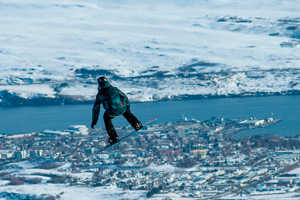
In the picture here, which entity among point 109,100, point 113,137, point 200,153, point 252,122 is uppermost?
point 109,100

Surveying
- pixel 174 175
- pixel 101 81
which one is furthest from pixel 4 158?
pixel 101 81

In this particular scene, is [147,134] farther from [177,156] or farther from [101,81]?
[101,81]

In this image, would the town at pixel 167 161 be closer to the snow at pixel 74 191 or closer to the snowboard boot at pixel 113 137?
the snow at pixel 74 191

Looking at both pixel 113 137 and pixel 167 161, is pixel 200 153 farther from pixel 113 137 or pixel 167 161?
pixel 113 137

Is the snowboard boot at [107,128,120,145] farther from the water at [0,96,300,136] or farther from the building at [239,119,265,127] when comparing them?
the building at [239,119,265,127]

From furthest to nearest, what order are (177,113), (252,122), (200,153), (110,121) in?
(177,113), (252,122), (200,153), (110,121)

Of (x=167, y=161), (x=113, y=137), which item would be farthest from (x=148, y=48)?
(x=113, y=137)
